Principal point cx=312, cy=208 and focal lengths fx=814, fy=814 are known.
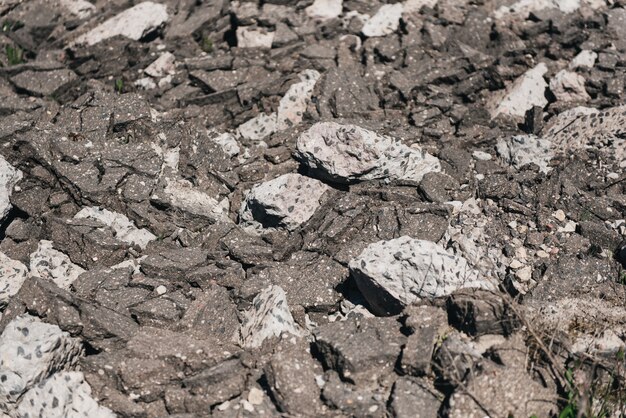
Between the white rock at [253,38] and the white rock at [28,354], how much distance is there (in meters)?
4.10

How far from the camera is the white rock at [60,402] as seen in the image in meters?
5.25

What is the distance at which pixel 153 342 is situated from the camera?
555 cm

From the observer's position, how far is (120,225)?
6.83 meters

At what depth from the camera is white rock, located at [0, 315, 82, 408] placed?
5.36m

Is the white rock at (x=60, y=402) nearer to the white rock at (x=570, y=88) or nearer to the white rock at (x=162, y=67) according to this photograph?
the white rock at (x=162, y=67)

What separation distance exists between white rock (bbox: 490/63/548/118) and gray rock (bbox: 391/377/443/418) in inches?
137

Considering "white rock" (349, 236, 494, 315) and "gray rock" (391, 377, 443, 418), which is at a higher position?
"white rock" (349, 236, 494, 315)

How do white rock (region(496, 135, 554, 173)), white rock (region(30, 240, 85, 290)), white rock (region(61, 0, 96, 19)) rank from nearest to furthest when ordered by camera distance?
white rock (region(30, 240, 85, 290))
white rock (region(496, 135, 554, 173))
white rock (region(61, 0, 96, 19))

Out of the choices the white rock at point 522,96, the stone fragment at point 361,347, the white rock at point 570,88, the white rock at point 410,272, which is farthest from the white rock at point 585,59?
the stone fragment at point 361,347

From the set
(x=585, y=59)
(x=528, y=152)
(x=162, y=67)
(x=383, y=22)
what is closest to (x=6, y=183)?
(x=162, y=67)

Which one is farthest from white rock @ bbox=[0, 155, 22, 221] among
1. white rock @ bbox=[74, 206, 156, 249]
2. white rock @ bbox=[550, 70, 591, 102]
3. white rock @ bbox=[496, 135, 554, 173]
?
white rock @ bbox=[550, 70, 591, 102]

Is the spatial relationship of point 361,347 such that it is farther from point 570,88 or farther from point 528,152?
point 570,88

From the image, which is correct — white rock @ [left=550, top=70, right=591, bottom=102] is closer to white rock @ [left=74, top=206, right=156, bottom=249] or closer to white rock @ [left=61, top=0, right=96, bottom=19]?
white rock @ [left=74, top=206, right=156, bottom=249]

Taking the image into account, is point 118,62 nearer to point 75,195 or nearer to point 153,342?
point 75,195
